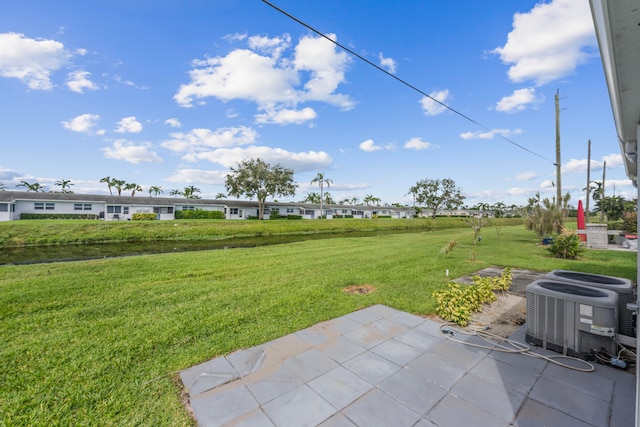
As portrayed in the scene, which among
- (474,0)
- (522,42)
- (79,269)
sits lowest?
(79,269)

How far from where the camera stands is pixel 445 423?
1915 mm

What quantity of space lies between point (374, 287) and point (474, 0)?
25.0 ft

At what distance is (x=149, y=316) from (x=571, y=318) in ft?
18.1

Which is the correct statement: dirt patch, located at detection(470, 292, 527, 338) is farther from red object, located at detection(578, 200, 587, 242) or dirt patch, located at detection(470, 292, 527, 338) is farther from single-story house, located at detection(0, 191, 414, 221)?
single-story house, located at detection(0, 191, 414, 221)

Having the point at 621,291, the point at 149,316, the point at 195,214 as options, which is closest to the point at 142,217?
the point at 195,214

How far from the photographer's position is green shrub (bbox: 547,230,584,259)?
882 cm

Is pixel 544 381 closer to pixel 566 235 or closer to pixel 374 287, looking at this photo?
pixel 374 287

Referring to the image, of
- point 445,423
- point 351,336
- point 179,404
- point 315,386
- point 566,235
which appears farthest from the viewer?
point 566,235

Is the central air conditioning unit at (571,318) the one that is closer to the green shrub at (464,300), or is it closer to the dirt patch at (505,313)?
the dirt patch at (505,313)

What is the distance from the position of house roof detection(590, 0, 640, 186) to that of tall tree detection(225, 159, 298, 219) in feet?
116

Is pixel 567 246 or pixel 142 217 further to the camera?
pixel 142 217

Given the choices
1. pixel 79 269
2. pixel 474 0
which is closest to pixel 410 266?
pixel 474 0

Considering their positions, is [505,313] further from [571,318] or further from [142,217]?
[142,217]

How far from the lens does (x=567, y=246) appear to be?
8.91 metres
